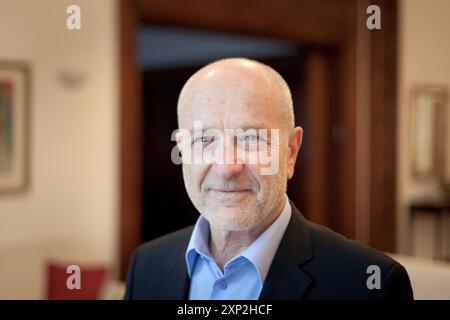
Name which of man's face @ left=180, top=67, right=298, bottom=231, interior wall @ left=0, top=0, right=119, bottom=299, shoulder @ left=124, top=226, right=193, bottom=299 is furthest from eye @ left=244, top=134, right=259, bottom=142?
interior wall @ left=0, top=0, right=119, bottom=299

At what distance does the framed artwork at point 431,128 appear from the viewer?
487 millimetres

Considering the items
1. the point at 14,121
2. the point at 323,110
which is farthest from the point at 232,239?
the point at 14,121

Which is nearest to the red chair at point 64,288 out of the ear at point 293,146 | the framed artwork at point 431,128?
the ear at point 293,146

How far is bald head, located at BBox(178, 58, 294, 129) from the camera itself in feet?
1.29

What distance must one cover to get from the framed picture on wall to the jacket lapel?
32 cm

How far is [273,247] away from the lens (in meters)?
0.43

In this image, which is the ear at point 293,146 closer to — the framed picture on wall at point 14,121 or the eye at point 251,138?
the eye at point 251,138

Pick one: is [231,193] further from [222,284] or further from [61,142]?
[61,142]

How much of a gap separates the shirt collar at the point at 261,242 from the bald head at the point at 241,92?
3.0 inches

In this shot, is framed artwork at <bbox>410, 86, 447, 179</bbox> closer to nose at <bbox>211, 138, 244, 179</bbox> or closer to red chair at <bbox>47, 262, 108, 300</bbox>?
nose at <bbox>211, 138, 244, 179</bbox>

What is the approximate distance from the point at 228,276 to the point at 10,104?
0.40 meters
